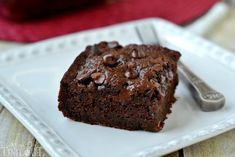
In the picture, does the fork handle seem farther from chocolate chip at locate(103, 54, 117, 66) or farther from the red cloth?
the red cloth

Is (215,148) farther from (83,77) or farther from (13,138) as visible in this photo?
(13,138)

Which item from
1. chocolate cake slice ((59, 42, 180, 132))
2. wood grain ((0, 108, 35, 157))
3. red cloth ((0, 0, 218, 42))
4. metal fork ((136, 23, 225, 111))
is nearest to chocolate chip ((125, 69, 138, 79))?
chocolate cake slice ((59, 42, 180, 132))

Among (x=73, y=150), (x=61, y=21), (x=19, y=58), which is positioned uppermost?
(x=73, y=150)

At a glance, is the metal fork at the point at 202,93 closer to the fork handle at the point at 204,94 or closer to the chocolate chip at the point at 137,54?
the fork handle at the point at 204,94

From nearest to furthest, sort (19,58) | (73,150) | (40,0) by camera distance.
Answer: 1. (73,150)
2. (19,58)
3. (40,0)

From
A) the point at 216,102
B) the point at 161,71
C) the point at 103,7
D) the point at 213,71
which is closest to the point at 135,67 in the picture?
the point at 161,71

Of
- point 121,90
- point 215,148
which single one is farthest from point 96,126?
point 215,148

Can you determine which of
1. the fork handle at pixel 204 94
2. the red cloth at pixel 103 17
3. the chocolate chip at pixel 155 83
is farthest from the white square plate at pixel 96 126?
the red cloth at pixel 103 17

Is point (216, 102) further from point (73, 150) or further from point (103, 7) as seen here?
point (103, 7)
